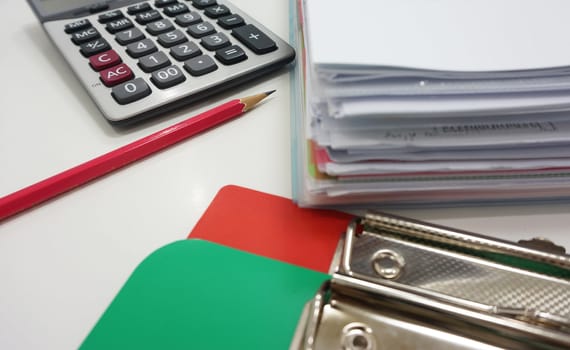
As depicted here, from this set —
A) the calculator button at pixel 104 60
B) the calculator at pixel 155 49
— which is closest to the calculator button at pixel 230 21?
the calculator at pixel 155 49

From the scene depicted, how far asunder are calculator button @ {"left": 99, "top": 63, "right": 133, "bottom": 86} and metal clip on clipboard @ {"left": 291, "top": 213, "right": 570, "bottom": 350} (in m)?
0.22

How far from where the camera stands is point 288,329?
0.23m

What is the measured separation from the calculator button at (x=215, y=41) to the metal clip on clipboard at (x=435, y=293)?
0.21m

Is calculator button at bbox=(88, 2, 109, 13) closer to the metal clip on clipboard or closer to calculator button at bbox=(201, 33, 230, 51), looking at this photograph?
calculator button at bbox=(201, 33, 230, 51)

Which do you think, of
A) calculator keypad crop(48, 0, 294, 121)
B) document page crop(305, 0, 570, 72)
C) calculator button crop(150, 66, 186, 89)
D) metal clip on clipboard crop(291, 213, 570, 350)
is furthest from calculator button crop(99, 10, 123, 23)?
metal clip on clipboard crop(291, 213, 570, 350)

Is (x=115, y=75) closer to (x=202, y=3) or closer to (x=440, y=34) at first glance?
(x=202, y=3)

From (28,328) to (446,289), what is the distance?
0.75ft

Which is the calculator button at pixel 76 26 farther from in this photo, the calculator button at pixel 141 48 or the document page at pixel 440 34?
the document page at pixel 440 34

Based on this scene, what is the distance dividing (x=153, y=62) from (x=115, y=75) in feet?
0.11

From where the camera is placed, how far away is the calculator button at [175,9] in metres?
0.43

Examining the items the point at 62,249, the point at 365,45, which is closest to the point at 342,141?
the point at 365,45

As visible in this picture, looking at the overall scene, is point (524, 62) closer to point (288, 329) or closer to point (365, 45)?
point (365, 45)

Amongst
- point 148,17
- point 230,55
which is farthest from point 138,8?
point 230,55

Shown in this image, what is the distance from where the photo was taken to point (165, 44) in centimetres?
39
